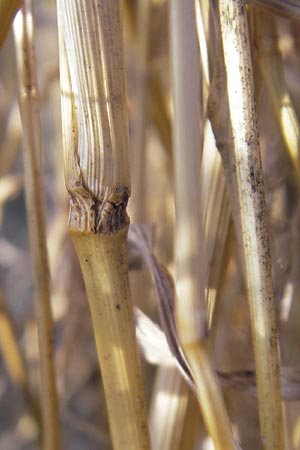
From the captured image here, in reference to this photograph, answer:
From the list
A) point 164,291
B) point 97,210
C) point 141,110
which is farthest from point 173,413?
point 141,110

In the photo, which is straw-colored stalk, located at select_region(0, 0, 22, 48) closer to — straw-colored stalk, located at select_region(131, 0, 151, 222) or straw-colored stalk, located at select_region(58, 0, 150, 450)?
straw-colored stalk, located at select_region(58, 0, 150, 450)

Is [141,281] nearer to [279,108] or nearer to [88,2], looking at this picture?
[279,108]

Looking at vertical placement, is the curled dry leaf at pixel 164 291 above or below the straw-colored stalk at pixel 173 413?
above

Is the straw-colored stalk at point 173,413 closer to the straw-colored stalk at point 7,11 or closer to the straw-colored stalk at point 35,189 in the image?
the straw-colored stalk at point 35,189

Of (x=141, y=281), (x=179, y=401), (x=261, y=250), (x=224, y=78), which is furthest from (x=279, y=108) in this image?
(x=141, y=281)

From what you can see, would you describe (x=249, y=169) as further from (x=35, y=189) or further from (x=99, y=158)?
(x=35, y=189)

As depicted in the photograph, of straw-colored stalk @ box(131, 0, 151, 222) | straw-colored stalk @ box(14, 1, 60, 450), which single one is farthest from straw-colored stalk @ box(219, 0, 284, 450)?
straw-colored stalk @ box(131, 0, 151, 222)

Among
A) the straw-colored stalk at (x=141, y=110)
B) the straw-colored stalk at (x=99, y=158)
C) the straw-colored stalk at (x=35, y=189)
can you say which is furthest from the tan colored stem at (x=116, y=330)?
the straw-colored stalk at (x=141, y=110)

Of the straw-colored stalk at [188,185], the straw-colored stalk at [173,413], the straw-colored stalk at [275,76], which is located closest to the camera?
the straw-colored stalk at [188,185]
